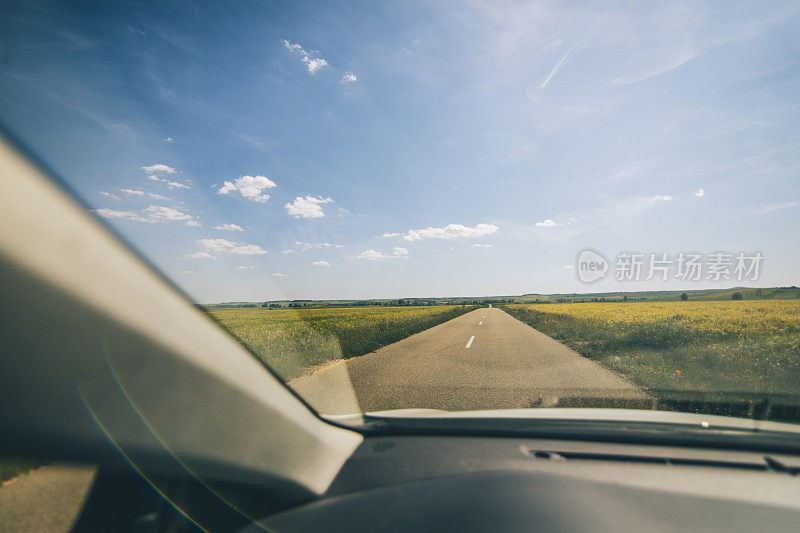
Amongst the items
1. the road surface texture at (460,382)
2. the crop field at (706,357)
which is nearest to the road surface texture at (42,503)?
the road surface texture at (460,382)

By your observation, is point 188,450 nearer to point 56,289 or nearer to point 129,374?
point 129,374

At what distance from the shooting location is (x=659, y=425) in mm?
2236

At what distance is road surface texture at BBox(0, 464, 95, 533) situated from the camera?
1.60 m

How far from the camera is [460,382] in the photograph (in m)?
5.93

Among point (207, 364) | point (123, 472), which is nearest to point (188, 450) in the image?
point (123, 472)

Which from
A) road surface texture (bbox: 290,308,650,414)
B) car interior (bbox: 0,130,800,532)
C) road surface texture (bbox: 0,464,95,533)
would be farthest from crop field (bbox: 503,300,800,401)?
road surface texture (bbox: 0,464,95,533)

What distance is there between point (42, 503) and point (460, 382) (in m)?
5.15

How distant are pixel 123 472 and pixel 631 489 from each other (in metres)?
2.29

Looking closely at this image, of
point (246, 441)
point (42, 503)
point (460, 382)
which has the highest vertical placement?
point (246, 441)

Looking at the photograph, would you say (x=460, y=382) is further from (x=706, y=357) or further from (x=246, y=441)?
(x=706, y=357)

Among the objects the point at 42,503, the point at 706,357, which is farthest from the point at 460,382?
the point at 706,357

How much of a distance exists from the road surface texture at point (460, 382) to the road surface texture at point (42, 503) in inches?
107

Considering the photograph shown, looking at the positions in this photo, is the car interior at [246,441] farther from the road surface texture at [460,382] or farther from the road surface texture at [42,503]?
the road surface texture at [460,382]

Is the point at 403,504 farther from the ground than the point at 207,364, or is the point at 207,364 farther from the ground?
the point at 207,364
